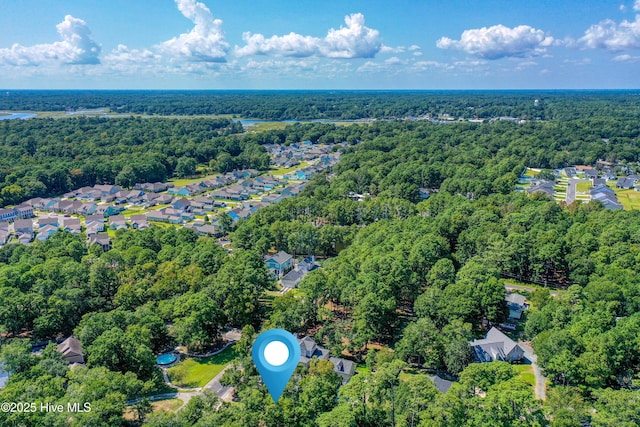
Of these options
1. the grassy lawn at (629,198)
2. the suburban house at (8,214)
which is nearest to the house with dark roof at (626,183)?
the grassy lawn at (629,198)

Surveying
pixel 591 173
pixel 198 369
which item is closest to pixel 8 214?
pixel 198 369

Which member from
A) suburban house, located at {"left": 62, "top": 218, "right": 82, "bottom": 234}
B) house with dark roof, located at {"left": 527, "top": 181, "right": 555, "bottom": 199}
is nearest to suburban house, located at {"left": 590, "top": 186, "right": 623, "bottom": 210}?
house with dark roof, located at {"left": 527, "top": 181, "right": 555, "bottom": 199}

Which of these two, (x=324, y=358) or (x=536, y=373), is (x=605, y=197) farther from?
(x=324, y=358)

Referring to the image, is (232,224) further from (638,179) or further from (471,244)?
(638,179)

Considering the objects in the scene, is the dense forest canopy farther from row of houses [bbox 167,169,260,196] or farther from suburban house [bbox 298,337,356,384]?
→ row of houses [bbox 167,169,260,196]

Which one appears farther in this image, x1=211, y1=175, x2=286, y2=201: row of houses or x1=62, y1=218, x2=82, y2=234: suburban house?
x1=211, y1=175, x2=286, y2=201: row of houses
